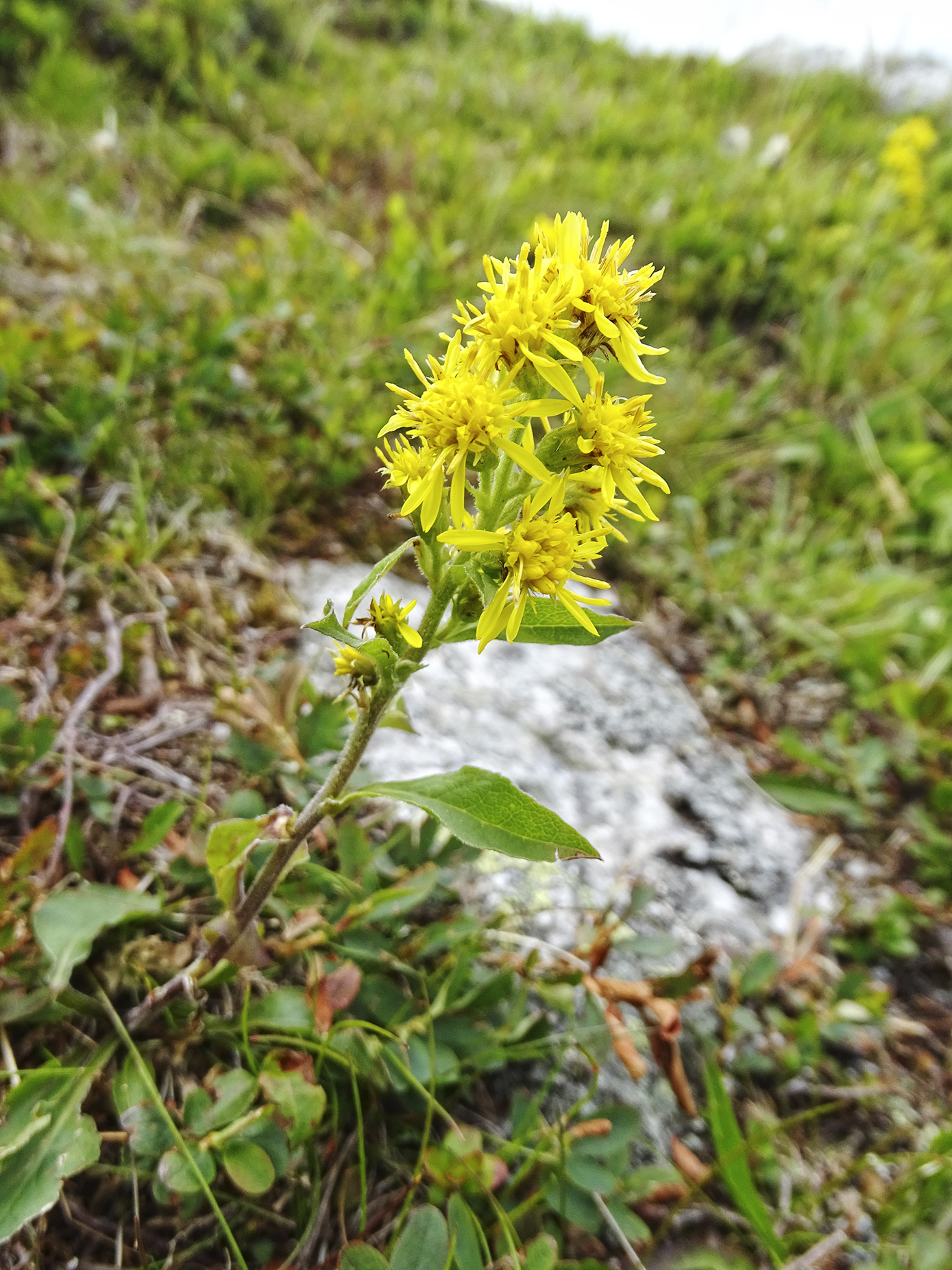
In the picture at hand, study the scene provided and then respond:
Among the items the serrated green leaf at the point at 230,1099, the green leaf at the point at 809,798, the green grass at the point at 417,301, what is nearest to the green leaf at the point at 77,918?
the serrated green leaf at the point at 230,1099

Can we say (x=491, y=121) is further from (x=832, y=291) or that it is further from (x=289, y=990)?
(x=289, y=990)

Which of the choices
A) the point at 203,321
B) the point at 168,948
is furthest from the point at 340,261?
the point at 168,948

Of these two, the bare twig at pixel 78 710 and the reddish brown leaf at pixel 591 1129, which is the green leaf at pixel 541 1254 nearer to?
the reddish brown leaf at pixel 591 1129

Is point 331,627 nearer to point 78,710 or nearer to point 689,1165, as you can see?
point 78,710

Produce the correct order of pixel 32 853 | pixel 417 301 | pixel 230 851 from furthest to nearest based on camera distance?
pixel 417 301
pixel 32 853
pixel 230 851

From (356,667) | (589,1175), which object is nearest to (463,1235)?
(589,1175)
